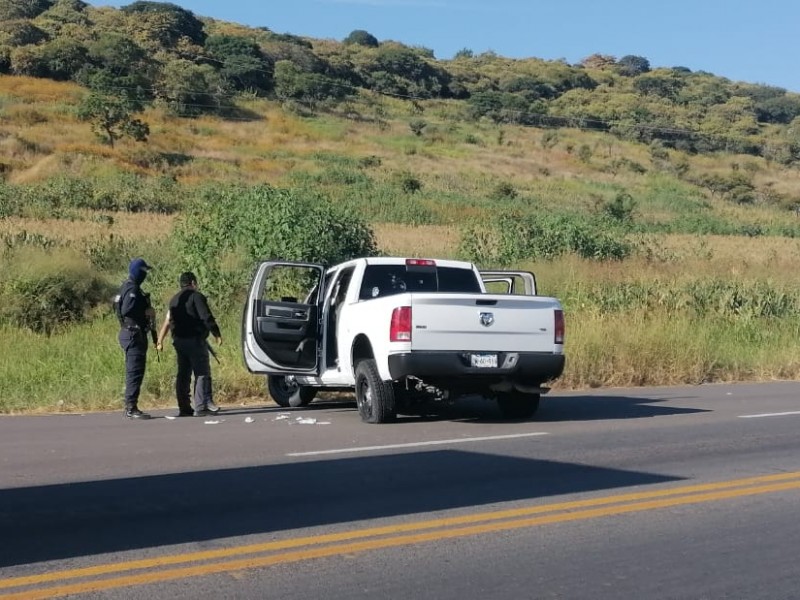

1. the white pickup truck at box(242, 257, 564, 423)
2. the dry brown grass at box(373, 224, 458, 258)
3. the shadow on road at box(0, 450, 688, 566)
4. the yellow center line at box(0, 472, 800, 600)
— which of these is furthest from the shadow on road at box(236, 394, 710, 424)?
the dry brown grass at box(373, 224, 458, 258)

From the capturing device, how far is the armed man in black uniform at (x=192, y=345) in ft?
44.3

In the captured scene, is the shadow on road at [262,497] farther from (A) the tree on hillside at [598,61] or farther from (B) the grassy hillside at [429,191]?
(A) the tree on hillside at [598,61]

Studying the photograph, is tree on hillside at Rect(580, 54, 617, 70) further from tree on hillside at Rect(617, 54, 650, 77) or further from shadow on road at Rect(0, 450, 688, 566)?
shadow on road at Rect(0, 450, 688, 566)

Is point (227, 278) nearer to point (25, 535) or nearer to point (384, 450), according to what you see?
point (384, 450)

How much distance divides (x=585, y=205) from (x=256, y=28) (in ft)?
293

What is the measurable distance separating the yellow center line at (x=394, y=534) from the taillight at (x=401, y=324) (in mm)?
3901

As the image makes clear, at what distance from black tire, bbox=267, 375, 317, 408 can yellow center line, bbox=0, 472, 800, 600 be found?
6809 mm

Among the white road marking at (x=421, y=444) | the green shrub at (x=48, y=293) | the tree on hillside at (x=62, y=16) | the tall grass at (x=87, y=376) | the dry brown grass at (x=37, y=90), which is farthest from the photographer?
the tree on hillside at (x=62, y=16)

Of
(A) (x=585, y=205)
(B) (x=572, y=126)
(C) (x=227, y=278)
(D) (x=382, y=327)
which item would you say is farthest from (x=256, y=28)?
(D) (x=382, y=327)

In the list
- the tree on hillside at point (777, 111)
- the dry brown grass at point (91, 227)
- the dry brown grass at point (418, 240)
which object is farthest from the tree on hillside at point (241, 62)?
the tree on hillside at point (777, 111)

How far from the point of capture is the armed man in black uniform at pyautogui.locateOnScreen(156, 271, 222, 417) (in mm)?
13492

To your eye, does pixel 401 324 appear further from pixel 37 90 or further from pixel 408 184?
pixel 37 90

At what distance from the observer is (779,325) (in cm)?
2355

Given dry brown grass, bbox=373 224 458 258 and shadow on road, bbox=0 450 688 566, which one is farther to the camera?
dry brown grass, bbox=373 224 458 258
